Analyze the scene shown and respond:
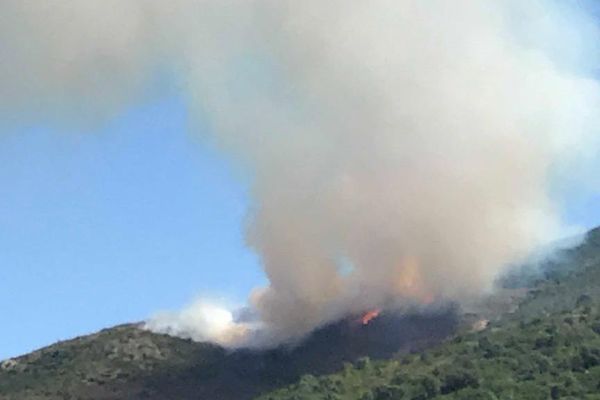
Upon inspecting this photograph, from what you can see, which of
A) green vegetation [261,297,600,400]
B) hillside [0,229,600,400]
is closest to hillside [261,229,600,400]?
green vegetation [261,297,600,400]

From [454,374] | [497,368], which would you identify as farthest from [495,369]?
[454,374]

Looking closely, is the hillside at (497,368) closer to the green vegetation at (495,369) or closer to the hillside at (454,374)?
the green vegetation at (495,369)

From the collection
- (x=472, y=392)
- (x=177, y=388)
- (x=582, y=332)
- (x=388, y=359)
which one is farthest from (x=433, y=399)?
(x=177, y=388)

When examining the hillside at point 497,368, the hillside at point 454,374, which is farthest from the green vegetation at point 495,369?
the hillside at point 454,374

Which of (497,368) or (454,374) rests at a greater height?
(454,374)

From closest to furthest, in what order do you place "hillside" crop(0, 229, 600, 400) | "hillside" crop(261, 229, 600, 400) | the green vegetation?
the green vegetation
"hillside" crop(261, 229, 600, 400)
"hillside" crop(0, 229, 600, 400)

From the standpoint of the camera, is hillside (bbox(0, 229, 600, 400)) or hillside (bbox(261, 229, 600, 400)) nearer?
hillside (bbox(261, 229, 600, 400))

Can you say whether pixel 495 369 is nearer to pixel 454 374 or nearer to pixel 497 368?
pixel 497 368

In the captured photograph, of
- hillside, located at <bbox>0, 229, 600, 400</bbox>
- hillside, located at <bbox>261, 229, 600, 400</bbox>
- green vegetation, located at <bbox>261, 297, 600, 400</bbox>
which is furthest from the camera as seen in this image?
hillside, located at <bbox>0, 229, 600, 400</bbox>

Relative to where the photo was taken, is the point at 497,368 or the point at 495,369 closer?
the point at 495,369

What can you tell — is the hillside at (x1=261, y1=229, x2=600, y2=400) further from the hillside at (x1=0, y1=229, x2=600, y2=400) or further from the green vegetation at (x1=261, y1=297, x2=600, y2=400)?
the hillside at (x1=0, y1=229, x2=600, y2=400)

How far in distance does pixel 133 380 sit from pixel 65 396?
12.8 metres

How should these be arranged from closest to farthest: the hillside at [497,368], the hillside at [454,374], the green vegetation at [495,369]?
the green vegetation at [495,369] → the hillside at [497,368] → the hillside at [454,374]

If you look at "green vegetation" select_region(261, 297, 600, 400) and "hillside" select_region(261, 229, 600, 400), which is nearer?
"green vegetation" select_region(261, 297, 600, 400)
